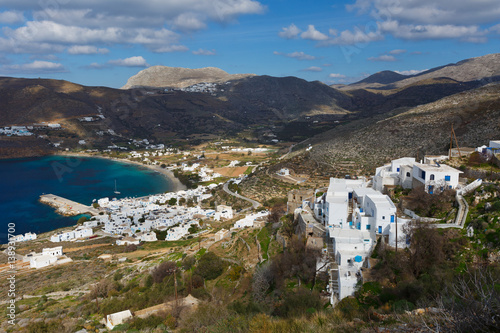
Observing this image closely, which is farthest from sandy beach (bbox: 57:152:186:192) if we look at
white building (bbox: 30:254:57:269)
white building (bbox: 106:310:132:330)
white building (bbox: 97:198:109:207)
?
white building (bbox: 106:310:132:330)

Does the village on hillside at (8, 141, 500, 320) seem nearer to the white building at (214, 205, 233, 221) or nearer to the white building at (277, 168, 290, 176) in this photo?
the white building at (214, 205, 233, 221)

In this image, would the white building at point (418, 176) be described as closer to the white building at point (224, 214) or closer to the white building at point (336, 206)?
the white building at point (336, 206)

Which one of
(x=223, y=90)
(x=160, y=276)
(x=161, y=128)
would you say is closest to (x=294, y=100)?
(x=223, y=90)

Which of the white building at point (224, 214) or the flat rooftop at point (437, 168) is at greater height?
the flat rooftop at point (437, 168)

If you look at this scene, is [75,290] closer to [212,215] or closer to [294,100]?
[212,215]

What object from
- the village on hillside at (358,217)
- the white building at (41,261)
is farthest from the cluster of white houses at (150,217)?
the village on hillside at (358,217)

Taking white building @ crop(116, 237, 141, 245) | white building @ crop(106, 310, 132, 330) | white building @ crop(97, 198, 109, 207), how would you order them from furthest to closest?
white building @ crop(97, 198, 109, 207) < white building @ crop(116, 237, 141, 245) < white building @ crop(106, 310, 132, 330)
